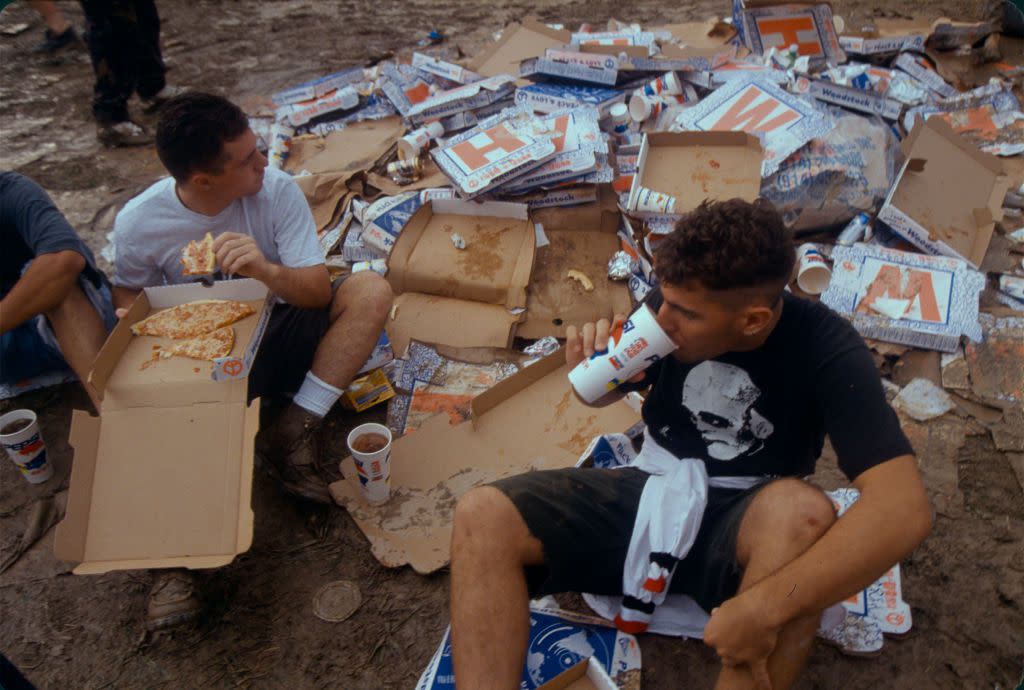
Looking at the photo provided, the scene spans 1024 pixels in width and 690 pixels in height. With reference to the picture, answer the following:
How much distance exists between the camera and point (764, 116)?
3.71m

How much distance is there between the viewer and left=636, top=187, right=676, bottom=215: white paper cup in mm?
3279

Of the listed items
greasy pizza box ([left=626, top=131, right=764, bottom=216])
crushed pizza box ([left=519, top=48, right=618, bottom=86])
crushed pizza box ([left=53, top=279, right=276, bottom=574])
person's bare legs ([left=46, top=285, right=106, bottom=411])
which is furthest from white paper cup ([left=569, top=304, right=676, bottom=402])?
crushed pizza box ([left=519, top=48, right=618, bottom=86])

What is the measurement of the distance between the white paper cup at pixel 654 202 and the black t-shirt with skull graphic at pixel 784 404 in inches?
59.7

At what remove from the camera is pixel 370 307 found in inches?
103

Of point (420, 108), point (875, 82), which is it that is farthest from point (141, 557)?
point (875, 82)

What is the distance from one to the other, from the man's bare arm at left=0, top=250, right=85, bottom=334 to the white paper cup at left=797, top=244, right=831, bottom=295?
2918 mm

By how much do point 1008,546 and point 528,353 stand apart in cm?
181

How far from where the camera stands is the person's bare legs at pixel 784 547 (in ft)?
5.11

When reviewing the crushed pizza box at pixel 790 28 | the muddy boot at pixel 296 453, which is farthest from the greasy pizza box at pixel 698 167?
the muddy boot at pixel 296 453

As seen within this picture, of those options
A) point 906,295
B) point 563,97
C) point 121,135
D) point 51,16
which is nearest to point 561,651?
point 906,295

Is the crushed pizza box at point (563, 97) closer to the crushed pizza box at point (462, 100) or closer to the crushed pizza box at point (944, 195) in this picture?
A: the crushed pizza box at point (462, 100)

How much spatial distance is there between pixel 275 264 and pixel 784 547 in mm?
1786

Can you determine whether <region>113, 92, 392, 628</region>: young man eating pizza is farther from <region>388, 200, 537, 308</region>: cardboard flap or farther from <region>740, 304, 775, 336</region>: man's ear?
<region>740, 304, 775, 336</region>: man's ear

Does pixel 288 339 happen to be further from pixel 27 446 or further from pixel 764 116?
pixel 764 116
